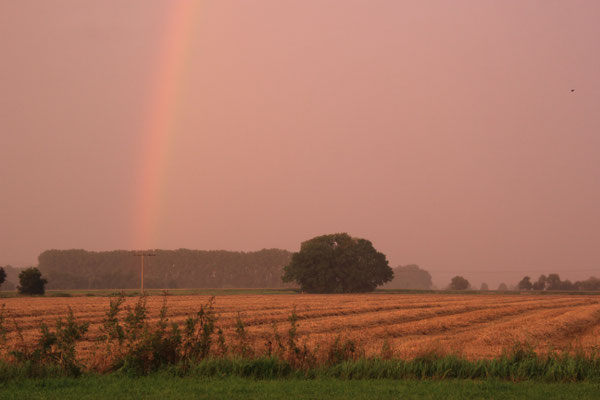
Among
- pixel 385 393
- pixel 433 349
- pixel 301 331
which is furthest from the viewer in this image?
pixel 301 331

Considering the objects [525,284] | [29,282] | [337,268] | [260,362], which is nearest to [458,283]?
[525,284]

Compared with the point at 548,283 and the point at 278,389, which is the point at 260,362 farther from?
the point at 548,283

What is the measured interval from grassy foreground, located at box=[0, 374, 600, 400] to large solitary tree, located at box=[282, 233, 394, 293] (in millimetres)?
105364

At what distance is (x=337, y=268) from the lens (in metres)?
118

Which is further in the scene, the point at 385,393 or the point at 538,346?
the point at 538,346

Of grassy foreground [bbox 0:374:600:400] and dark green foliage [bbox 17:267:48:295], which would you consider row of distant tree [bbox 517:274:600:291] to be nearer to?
dark green foliage [bbox 17:267:48:295]

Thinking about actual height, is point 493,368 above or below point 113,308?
below

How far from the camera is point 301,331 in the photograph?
99.8ft

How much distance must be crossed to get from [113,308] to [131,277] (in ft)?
545

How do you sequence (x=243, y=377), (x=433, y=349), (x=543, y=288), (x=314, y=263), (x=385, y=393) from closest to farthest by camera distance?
(x=385, y=393)
(x=243, y=377)
(x=433, y=349)
(x=314, y=263)
(x=543, y=288)

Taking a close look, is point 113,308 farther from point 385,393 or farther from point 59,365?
point 385,393

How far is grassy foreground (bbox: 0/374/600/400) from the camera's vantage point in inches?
441

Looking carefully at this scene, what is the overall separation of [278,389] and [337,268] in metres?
107

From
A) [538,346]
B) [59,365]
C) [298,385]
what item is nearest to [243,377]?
[298,385]
